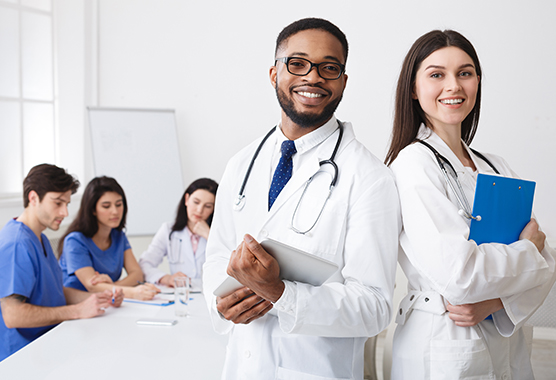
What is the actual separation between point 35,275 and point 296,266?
154 centimetres

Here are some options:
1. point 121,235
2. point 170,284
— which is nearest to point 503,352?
point 170,284

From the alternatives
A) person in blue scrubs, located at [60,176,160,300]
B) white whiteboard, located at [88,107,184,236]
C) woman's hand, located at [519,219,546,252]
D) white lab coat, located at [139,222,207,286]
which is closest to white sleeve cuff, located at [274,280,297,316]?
woman's hand, located at [519,219,546,252]

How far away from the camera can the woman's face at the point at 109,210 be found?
109 inches

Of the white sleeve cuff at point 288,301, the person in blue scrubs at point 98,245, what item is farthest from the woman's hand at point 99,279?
the white sleeve cuff at point 288,301

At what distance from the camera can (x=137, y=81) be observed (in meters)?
4.47

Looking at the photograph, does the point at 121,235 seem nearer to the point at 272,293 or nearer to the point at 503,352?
the point at 272,293

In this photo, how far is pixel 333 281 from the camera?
4.03ft

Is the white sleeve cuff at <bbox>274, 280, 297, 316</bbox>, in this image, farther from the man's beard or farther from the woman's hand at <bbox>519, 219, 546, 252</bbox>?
the woman's hand at <bbox>519, 219, 546, 252</bbox>

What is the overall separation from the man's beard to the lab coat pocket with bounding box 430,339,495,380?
681 millimetres

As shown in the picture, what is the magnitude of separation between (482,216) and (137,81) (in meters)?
3.91

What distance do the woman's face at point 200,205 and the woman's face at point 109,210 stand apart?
50 centimetres

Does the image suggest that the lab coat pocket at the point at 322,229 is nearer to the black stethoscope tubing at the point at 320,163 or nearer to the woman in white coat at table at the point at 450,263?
the black stethoscope tubing at the point at 320,163

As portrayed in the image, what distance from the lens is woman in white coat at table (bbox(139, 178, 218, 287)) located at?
3.13 metres

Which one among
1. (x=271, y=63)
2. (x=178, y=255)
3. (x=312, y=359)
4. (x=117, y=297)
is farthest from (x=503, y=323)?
(x=271, y=63)
